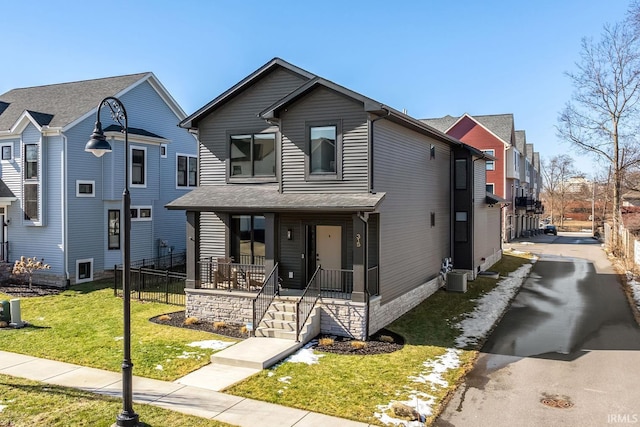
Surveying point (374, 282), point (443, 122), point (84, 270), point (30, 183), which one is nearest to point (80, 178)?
point (30, 183)

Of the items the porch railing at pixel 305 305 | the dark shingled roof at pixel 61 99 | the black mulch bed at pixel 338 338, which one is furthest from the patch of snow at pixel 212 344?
the dark shingled roof at pixel 61 99

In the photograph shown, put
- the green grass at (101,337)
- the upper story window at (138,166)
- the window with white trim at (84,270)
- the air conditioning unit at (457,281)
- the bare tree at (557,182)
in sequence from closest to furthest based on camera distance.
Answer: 1. the green grass at (101,337)
2. the air conditioning unit at (457,281)
3. the window with white trim at (84,270)
4. the upper story window at (138,166)
5. the bare tree at (557,182)

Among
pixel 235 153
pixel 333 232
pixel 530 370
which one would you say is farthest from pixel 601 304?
pixel 235 153

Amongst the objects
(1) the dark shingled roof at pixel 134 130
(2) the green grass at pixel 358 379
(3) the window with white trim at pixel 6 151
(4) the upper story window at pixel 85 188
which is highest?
(1) the dark shingled roof at pixel 134 130

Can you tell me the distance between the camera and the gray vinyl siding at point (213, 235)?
16969 millimetres

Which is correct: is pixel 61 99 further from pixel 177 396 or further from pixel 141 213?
pixel 177 396

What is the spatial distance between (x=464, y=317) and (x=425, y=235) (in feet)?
13.3

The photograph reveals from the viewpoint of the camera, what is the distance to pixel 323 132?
579 inches

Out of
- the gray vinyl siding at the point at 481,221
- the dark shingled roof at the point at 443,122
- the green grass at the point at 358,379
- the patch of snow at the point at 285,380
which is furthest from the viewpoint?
the dark shingled roof at the point at 443,122

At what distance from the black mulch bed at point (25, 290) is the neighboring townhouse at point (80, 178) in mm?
555

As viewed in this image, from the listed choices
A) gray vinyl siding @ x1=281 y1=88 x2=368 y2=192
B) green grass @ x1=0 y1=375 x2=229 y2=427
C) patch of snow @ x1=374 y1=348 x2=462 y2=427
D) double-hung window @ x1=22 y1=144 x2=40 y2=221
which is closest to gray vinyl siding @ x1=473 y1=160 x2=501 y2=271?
gray vinyl siding @ x1=281 y1=88 x2=368 y2=192

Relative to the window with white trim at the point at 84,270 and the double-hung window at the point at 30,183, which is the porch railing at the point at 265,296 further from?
the double-hung window at the point at 30,183

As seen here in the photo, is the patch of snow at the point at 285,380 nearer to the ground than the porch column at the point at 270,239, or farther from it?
nearer to the ground

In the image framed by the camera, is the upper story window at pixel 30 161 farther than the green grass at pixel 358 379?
Yes
